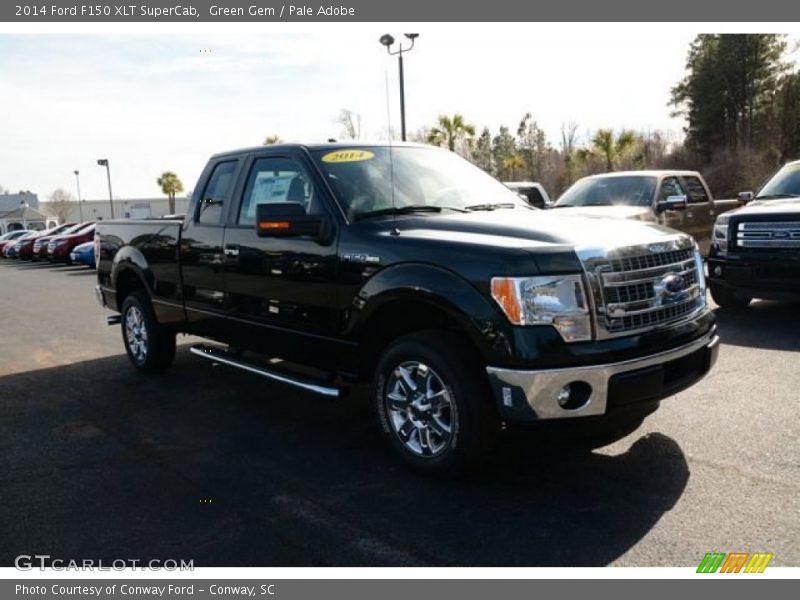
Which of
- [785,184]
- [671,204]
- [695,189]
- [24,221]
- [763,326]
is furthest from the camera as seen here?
[24,221]

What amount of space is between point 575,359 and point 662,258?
0.89 meters

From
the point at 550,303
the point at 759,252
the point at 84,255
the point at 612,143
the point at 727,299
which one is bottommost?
the point at 727,299

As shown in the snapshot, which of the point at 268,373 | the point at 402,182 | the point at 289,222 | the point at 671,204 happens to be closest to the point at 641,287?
the point at 402,182

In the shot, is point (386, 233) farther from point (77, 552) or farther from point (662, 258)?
point (77, 552)

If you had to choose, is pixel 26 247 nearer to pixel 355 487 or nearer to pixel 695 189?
pixel 695 189

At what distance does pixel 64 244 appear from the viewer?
27.9m

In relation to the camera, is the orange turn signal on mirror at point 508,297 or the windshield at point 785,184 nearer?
the orange turn signal on mirror at point 508,297

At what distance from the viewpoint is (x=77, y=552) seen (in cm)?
332

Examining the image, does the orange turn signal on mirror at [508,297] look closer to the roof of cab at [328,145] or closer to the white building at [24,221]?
the roof of cab at [328,145]

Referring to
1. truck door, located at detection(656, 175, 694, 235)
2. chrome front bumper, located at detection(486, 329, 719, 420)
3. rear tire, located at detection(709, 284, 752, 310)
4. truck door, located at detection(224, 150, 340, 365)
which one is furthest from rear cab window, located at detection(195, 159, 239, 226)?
truck door, located at detection(656, 175, 694, 235)

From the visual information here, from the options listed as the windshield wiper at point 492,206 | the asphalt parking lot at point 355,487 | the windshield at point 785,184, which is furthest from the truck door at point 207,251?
the windshield at point 785,184

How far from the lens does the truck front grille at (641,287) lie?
3.61 metres

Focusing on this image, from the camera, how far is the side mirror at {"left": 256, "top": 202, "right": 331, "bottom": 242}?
14.1 ft

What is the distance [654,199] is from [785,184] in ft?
6.92
